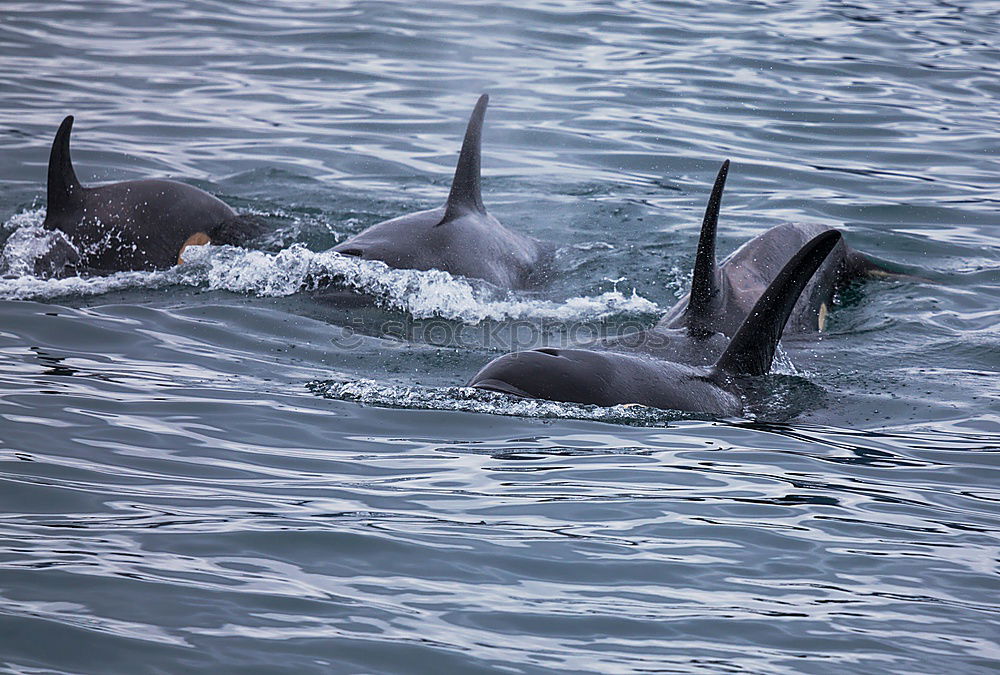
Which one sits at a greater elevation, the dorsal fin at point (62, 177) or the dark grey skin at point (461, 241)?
the dorsal fin at point (62, 177)

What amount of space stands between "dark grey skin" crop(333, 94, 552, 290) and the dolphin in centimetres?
171

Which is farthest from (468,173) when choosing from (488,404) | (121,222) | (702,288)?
(488,404)

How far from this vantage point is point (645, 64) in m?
19.8

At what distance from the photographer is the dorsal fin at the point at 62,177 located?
33.9 feet

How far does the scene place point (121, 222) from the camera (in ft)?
35.5

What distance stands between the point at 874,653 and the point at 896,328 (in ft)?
17.2

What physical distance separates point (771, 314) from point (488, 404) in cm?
156

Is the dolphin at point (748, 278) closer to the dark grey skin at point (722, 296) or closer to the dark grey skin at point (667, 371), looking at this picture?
the dark grey skin at point (722, 296)

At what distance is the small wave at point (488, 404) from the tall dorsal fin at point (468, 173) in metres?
3.27

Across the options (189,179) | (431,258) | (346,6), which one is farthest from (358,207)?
(346,6)

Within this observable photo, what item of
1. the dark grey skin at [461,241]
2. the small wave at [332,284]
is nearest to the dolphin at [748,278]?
the small wave at [332,284]

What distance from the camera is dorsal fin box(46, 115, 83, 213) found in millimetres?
10320

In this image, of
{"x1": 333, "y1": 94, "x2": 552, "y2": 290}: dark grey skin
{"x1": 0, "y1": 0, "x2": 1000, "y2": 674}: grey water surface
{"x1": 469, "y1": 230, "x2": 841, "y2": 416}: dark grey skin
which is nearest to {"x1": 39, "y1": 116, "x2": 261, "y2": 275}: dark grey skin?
{"x1": 0, "y1": 0, "x2": 1000, "y2": 674}: grey water surface

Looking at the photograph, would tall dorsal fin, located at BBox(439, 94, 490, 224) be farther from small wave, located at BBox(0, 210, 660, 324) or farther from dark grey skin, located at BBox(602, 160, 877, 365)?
dark grey skin, located at BBox(602, 160, 877, 365)
